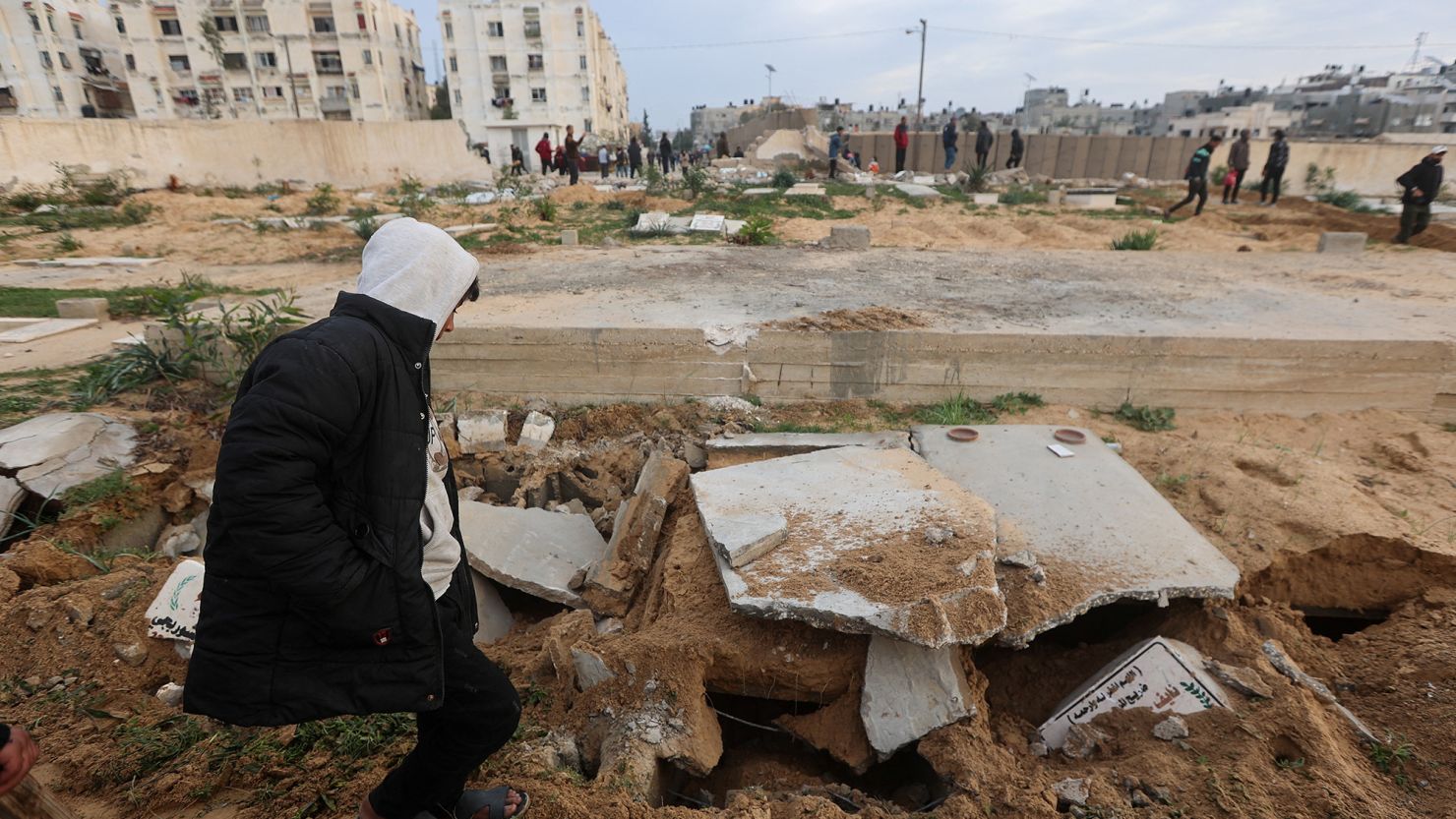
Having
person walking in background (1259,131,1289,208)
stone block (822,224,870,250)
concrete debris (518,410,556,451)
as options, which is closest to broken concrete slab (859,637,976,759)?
concrete debris (518,410,556,451)

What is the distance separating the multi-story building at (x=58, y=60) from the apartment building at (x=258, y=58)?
185 cm

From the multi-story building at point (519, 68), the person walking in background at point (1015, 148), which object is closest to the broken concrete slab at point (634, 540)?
the person walking in background at point (1015, 148)

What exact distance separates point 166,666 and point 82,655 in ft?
0.96

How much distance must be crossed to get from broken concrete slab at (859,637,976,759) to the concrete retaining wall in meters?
2.61

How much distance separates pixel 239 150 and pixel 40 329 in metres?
15.3

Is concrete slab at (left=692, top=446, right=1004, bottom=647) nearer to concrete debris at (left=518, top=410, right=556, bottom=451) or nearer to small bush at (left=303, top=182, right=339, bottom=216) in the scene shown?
concrete debris at (left=518, top=410, right=556, bottom=451)

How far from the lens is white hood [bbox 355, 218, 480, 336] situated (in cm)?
154

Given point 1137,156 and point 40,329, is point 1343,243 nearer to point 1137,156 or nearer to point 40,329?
point 1137,156

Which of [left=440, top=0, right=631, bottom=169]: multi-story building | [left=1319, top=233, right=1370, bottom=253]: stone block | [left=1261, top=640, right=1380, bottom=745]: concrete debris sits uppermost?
[left=440, top=0, right=631, bottom=169]: multi-story building

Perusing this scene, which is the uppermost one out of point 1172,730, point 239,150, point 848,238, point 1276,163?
point 239,150

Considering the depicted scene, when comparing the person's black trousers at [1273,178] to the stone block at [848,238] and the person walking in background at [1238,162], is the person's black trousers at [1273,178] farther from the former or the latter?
the stone block at [848,238]

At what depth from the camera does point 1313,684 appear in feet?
8.11

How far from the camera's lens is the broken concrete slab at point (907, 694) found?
95.1 inches

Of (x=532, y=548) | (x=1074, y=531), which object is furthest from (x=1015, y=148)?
(x=532, y=548)
